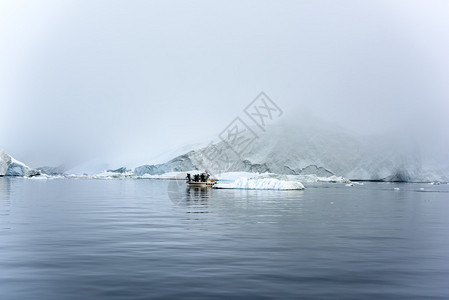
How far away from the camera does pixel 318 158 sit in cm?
15250

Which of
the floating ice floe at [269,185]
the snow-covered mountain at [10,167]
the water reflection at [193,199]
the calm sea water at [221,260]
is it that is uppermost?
the snow-covered mountain at [10,167]

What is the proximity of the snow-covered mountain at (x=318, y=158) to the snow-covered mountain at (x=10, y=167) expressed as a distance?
132 feet

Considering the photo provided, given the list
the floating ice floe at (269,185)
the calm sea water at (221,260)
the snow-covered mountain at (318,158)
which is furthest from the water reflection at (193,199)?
the snow-covered mountain at (318,158)

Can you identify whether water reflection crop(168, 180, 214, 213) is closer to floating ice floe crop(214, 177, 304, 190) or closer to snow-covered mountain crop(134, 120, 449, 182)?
floating ice floe crop(214, 177, 304, 190)

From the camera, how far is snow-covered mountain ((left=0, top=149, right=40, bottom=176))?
15925 cm

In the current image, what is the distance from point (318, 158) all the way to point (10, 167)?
104 metres

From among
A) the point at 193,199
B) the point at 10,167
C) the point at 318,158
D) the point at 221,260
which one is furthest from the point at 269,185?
the point at 10,167

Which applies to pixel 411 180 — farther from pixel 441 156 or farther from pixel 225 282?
pixel 225 282

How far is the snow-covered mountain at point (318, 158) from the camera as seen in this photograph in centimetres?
14038

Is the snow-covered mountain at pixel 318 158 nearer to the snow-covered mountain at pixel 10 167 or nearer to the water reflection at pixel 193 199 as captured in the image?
the snow-covered mountain at pixel 10 167

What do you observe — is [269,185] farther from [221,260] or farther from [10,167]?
[10,167]

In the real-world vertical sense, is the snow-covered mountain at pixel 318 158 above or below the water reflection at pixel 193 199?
above

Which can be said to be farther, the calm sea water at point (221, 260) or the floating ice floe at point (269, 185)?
the floating ice floe at point (269, 185)

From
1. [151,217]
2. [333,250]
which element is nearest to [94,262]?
[333,250]
